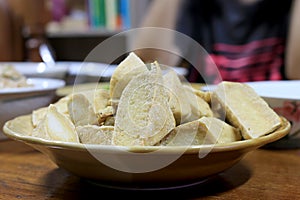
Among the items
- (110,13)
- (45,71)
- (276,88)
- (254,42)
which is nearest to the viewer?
(276,88)

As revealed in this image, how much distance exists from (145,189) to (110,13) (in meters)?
1.98

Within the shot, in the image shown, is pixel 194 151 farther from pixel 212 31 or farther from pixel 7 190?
pixel 212 31

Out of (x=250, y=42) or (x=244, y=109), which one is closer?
(x=244, y=109)

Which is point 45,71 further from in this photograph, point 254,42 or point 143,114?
point 254,42

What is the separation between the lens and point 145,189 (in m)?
0.43

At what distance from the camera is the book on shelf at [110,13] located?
2.27m

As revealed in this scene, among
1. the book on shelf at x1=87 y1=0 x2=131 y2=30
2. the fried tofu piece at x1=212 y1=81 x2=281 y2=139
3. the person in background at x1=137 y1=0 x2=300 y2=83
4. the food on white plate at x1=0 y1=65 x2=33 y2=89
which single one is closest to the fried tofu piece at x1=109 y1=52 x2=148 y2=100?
the fried tofu piece at x1=212 y1=81 x2=281 y2=139

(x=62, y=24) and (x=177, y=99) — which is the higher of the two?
(x=177, y=99)

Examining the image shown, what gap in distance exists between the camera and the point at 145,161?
0.38 meters

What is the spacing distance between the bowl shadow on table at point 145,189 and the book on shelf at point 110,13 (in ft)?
6.07

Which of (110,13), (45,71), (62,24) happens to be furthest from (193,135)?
(62,24)

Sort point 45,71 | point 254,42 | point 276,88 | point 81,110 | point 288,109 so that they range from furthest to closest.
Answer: point 254,42
point 45,71
point 276,88
point 288,109
point 81,110

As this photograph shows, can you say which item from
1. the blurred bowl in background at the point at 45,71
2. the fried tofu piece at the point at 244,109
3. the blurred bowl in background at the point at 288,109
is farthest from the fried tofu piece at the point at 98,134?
the blurred bowl in background at the point at 45,71

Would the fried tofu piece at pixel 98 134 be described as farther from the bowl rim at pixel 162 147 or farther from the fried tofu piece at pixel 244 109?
the fried tofu piece at pixel 244 109
